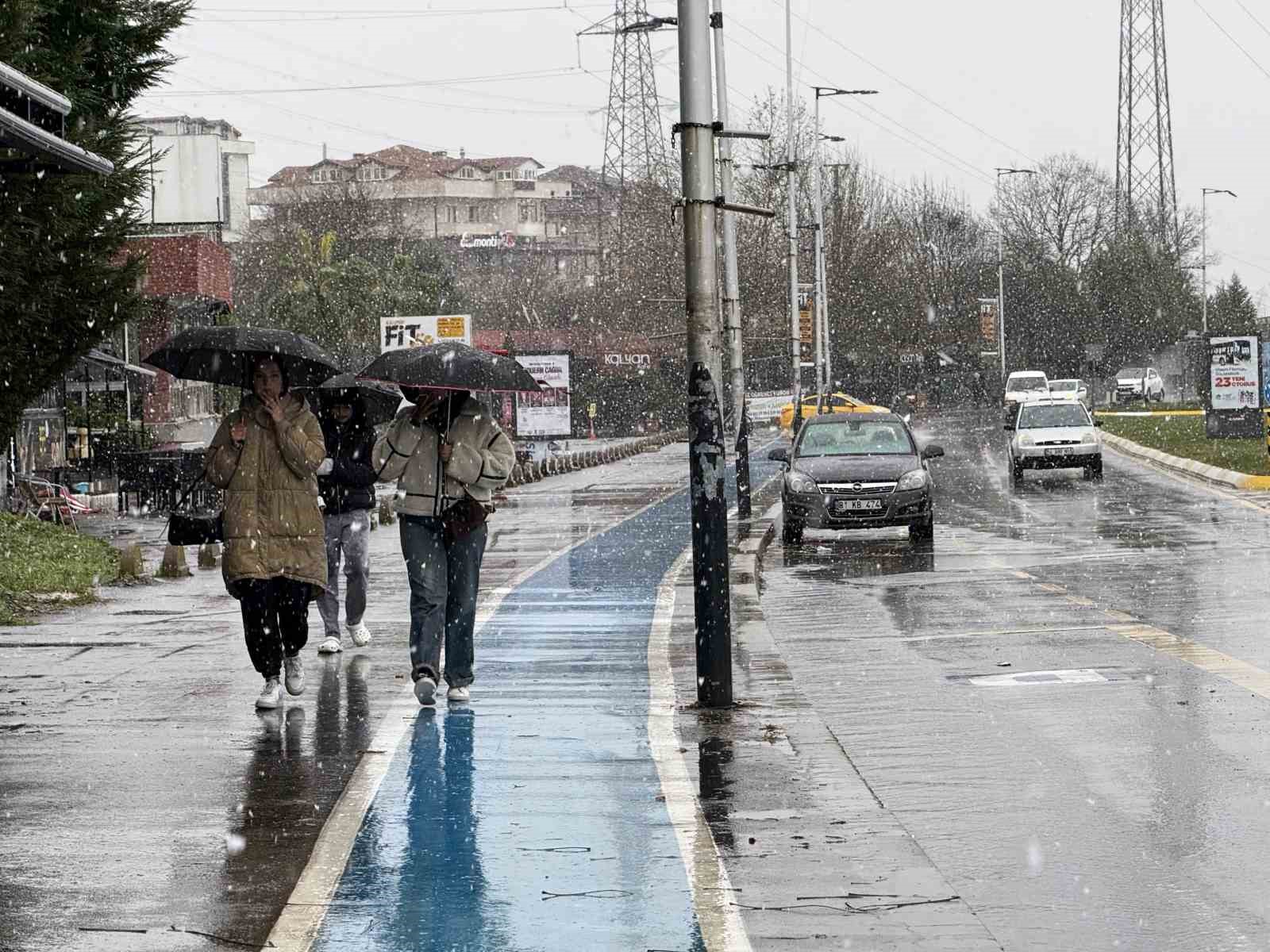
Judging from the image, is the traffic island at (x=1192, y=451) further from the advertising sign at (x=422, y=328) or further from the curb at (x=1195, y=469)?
the advertising sign at (x=422, y=328)

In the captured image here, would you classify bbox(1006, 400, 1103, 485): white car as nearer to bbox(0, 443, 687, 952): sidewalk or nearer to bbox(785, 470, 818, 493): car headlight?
bbox(785, 470, 818, 493): car headlight

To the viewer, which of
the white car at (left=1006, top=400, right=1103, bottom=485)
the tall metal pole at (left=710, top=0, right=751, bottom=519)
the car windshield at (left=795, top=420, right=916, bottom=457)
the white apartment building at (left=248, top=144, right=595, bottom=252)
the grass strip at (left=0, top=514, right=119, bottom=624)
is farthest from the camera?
the white apartment building at (left=248, top=144, right=595, bottom=252)

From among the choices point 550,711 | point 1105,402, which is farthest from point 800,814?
point 1105,402

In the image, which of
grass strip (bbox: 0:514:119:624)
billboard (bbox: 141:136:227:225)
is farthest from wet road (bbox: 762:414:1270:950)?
billboard (bbox: 141:136:227:225)

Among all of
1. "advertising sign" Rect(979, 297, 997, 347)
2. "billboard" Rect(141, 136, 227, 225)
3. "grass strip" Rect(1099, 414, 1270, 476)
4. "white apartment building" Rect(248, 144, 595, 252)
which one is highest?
"white apartment building" Rect(248, 144, 595, 252)

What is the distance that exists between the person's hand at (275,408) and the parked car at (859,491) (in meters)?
13.7

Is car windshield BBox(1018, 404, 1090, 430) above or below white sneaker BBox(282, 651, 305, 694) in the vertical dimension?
above

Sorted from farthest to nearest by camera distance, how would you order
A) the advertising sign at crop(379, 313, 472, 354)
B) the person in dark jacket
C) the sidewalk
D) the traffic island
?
1. the advertising sign at crop(379, 313, 472, 354)
2. the traffic island
3. the person in dark jacket
4. the sidewalk

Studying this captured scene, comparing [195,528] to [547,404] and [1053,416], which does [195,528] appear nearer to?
[1053,416]

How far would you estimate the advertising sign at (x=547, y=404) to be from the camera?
57.6m

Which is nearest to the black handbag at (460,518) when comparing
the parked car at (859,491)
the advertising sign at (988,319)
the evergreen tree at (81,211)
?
the parked car at (859,491)

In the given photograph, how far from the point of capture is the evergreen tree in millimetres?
23484

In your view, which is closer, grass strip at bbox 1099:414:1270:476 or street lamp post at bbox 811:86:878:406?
grass strip at bbox 1099:414:1270:476

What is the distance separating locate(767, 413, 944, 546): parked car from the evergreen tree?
28.6ft
